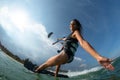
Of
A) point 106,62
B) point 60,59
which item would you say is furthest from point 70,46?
point 106,62

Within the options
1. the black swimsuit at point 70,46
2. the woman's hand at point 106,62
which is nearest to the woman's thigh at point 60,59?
the black swimsuit at point 70,46

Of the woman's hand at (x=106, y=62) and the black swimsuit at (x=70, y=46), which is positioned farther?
the black swimsuit at (x=70, y=46)

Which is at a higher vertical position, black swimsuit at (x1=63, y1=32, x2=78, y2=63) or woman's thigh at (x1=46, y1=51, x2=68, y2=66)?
black swimsuit at (x1=63, y1=32, x2=78, y2=63)

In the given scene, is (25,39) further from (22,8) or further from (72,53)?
(72,53)

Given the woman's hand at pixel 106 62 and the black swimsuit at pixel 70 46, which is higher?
the black swimsuit at pixel 70 46

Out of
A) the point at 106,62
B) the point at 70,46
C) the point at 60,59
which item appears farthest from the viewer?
the point at 70,46

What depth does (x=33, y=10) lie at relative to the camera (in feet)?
35.3

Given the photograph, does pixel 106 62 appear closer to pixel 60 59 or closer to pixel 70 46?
pixel 60 59

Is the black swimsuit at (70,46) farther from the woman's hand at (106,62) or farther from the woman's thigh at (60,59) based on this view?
the woman's hand at (106,62)

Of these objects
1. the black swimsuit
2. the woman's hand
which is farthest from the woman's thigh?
the woman's hand

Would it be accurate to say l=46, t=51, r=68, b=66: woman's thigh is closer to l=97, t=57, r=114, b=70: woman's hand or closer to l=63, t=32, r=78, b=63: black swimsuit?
l=63, t=32, r=78, b=63: black swimsuit

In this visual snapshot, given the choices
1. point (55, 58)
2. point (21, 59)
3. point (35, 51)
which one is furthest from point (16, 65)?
point (55, 58)

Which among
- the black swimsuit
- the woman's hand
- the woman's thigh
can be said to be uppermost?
the black swimsuit

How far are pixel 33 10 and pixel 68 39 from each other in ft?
20.2
